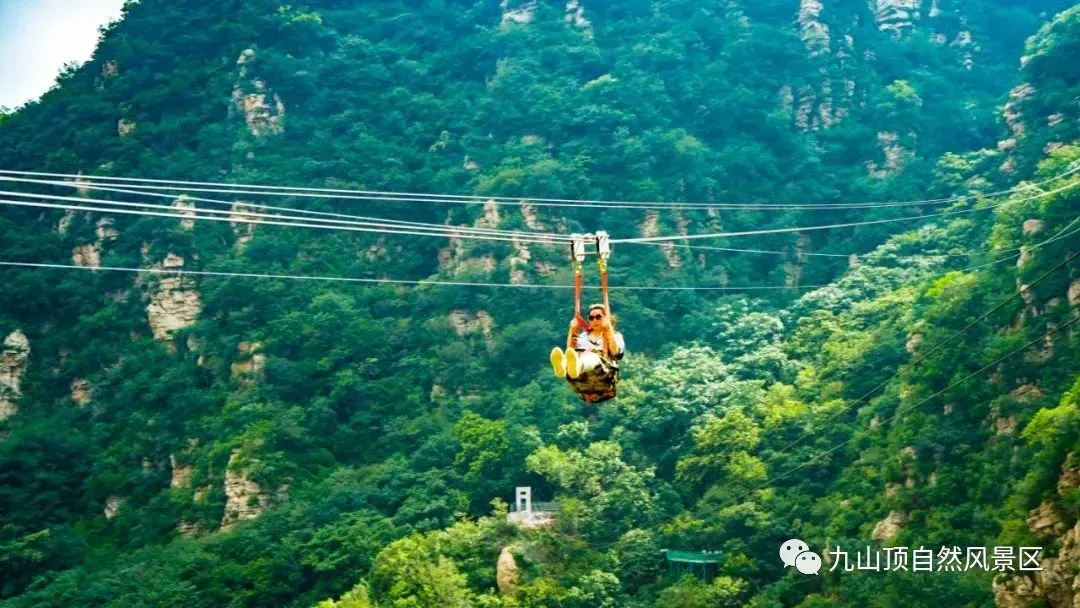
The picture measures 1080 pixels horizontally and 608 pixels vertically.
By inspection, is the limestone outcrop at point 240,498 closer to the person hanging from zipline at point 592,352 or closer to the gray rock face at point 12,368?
the gray rock face at point 12,368

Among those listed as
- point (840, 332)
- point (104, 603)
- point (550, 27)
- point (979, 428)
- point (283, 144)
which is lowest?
point (104, 603)

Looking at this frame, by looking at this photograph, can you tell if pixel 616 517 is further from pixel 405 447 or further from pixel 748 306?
pixel 748 306

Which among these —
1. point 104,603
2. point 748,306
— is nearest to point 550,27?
point 748,306

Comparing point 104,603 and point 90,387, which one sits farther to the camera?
point 90,387

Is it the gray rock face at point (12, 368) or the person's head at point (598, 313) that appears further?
the gray rock face at point (12, 368)

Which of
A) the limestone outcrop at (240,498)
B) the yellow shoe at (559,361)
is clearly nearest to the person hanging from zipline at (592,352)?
the yellow shoe at (559,361)
